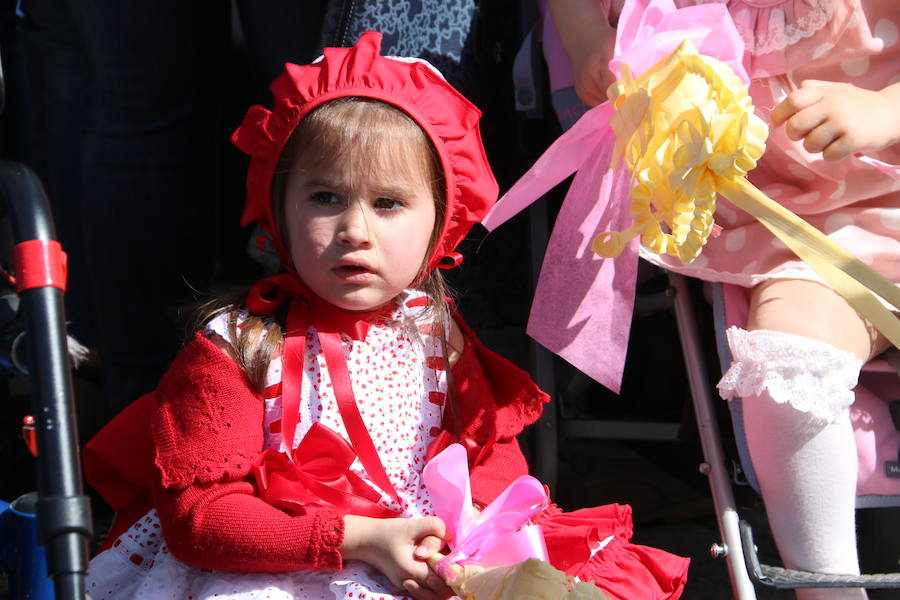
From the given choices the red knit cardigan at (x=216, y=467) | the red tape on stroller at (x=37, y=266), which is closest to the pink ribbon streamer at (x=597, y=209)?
the red knit cardigan at (x=216, y=467)

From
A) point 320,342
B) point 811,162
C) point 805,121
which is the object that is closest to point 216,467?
point 320,342

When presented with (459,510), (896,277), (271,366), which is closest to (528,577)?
(459,510)

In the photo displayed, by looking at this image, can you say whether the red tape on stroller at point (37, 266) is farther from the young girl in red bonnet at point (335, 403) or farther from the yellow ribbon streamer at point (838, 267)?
the yellow ribbon streamer at point (838, 267)

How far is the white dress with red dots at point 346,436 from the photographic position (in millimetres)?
1594

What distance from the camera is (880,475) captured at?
5.82 ft

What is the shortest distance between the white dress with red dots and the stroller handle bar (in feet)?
1.96

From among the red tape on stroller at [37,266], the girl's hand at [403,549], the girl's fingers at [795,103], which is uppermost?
the girl's fingers at [795,103]

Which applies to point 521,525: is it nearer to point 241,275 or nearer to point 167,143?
point 167,143

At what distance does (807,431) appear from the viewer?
67.9 inches

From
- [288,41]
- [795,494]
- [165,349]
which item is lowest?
[795,494]

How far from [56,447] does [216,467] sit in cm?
61

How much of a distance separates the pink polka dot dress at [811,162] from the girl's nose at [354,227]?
1.94 ft

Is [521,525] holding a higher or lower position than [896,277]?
lower

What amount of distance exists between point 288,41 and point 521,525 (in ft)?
3.93
